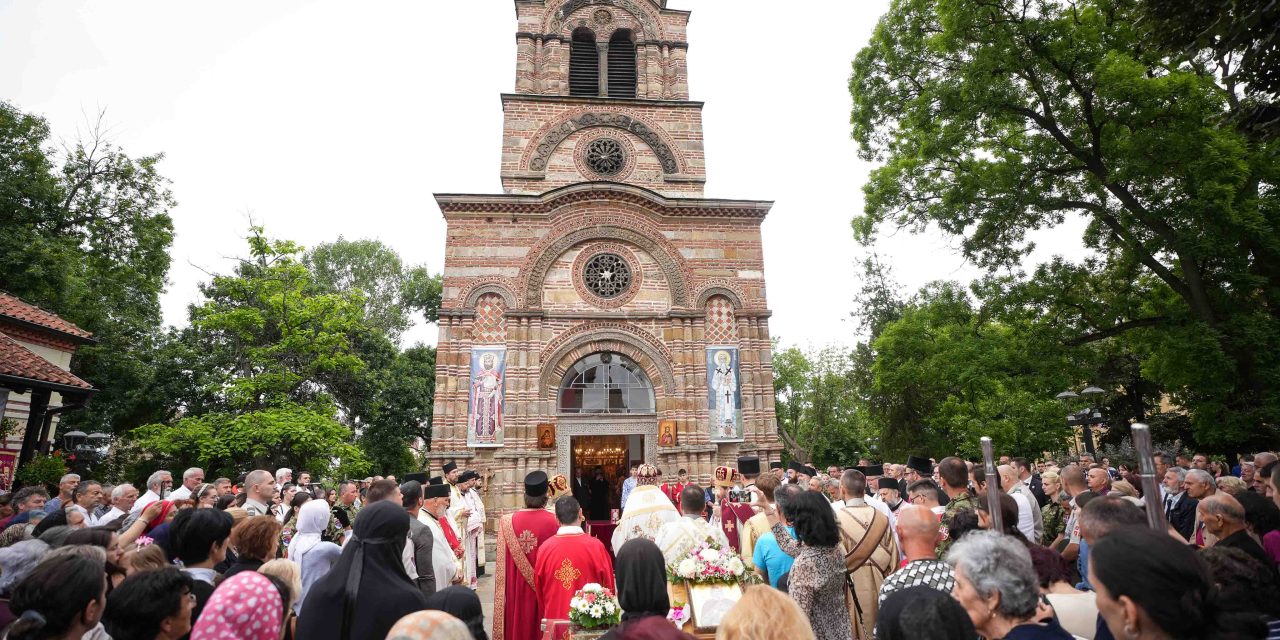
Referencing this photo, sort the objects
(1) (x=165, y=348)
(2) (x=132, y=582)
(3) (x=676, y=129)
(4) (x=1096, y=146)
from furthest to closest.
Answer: (1) (x=165, y=348)
(3) (x=676, y=129)
(4) (x=1096, y=146)
(2) (x=132, y=582)

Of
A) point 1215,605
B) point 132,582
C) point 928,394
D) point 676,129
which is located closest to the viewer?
point 1215,605

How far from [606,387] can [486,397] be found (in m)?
3.21

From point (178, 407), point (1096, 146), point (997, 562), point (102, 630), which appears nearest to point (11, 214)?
point (178, 407)

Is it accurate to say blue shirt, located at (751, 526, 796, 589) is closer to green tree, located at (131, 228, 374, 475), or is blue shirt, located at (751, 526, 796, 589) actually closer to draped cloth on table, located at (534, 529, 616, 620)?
draped cloth on table, located at (534, 529, 616, 620)

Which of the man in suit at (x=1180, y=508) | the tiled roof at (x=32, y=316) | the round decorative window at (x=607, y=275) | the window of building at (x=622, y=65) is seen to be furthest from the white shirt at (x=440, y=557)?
the window of building at (x=622, y=65)

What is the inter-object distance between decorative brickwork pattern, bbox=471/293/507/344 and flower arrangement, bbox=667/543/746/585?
1262cm

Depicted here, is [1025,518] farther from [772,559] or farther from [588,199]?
[588,199]

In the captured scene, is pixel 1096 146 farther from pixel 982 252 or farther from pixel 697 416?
pixel 697 416

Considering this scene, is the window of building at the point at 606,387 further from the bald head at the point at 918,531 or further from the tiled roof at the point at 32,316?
the bald head at the point at 918,531

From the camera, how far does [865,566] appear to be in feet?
16.3

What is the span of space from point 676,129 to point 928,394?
14186 mm

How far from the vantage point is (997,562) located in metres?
2.55

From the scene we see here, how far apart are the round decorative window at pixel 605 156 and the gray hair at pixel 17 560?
54.4ft

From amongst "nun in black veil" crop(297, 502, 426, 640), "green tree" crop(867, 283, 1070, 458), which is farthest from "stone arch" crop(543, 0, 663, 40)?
"nun in black veil" crop(297, 502, 426, 640)
